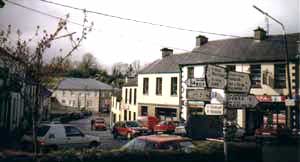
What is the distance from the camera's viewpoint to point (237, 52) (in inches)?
1367

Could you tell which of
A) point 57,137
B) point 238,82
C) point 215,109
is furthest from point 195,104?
point 215,109

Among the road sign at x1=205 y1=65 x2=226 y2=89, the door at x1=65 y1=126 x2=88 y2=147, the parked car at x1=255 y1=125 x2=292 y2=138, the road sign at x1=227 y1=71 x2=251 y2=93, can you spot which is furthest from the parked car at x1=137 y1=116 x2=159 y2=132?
the road sign at x1=205 y1=65 x2=226 y2=89

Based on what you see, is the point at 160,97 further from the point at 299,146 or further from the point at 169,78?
the point at 299,146

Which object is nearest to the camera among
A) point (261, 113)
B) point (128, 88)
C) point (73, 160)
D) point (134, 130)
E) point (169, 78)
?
point (73, 160)

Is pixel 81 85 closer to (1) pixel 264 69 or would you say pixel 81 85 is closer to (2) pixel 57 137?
(1) pixel 264 69

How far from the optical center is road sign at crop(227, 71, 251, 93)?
9.61 meters

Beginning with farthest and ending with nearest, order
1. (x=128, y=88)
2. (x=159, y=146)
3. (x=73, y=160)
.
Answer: (x=128, y=88) < (x=159, y=146) < (x=73, y=160)

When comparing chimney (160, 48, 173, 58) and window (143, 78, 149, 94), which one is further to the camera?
chimney (160, 48, 173, 58)

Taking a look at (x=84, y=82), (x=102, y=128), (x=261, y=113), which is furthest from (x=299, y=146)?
(x=84, y=82)

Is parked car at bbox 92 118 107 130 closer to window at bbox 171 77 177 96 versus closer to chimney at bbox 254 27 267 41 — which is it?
window at bbox 171 77 177 96

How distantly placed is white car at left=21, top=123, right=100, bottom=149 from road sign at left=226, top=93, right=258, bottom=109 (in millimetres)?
9476

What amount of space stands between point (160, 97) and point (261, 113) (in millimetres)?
12257

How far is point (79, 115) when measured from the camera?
7444 centimetres

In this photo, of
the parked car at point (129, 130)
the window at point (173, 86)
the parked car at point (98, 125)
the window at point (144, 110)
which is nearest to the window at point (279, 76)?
the window at point (173, 86)
